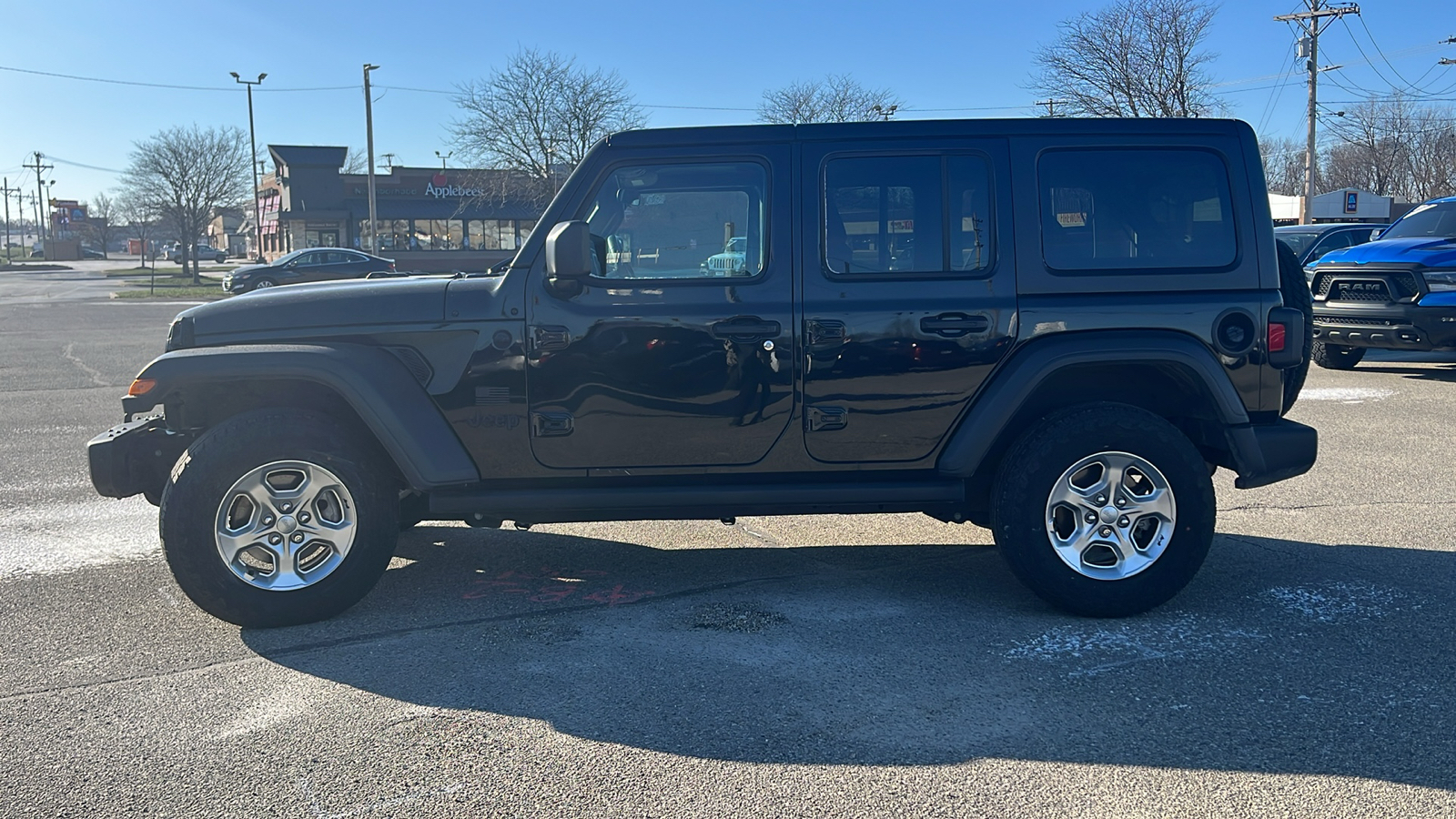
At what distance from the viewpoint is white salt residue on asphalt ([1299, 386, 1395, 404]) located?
33.5 ft

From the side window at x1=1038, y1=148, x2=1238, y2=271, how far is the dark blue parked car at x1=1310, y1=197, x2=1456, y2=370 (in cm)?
781

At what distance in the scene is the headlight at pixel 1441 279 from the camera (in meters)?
10.8

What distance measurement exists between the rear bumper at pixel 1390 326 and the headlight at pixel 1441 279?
226 millimetres

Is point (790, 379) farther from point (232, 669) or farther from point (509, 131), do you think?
point (509, 131)

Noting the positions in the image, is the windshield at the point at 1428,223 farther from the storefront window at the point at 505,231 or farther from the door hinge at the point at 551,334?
the storefront window at the point at 505,231

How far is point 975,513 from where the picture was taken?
192 inches

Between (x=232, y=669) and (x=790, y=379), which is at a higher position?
(x=790, y=379)

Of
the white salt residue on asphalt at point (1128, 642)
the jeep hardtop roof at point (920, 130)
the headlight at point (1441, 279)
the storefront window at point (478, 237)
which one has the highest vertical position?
the storefront window at point (478, 237)

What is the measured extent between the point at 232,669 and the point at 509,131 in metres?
39.8

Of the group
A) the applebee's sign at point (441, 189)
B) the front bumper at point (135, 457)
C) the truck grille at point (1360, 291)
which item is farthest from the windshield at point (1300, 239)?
the applebee's sign at point (441, 189)

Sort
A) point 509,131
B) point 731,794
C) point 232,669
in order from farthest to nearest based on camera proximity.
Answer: point 509,131
point 232,669
point 731,794

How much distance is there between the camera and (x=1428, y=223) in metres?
12.0

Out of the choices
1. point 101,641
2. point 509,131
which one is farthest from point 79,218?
point 101,641

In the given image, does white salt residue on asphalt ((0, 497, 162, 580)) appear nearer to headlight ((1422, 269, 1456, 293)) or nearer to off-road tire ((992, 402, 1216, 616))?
off-road tire ((992, 402, 1216, 616))
